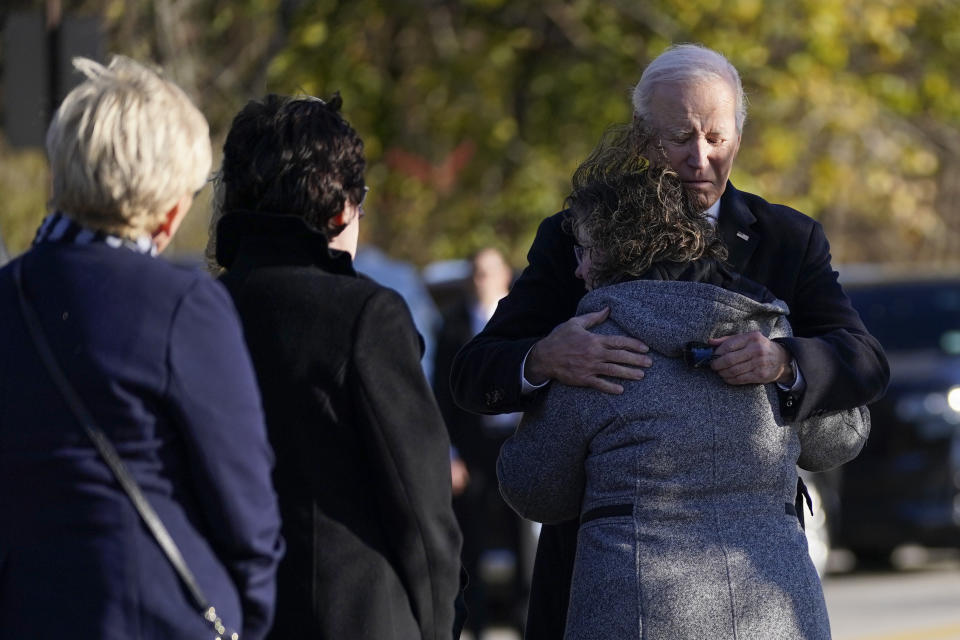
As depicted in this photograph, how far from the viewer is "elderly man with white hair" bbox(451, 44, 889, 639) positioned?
3398 millimetres

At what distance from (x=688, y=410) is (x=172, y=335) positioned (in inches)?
37.5

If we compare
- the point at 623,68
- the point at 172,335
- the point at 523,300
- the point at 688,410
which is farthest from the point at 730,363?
the point at 623,68

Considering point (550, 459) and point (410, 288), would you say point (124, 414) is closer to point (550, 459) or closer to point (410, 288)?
point (550, 459)

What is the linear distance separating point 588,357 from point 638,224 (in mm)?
267

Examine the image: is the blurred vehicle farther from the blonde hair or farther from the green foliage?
the blonde hair

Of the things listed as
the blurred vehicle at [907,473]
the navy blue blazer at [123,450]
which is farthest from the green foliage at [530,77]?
the navy blue blazer at [123,450]

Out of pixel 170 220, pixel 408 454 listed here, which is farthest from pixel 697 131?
pixel 170 220

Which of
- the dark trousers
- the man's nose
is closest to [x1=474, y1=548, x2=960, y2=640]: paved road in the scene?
the dark trousers

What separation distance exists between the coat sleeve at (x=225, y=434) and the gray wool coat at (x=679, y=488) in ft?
2.02

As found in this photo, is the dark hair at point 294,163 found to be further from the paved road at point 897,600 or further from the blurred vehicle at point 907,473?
the blurred vehicle at point 907,473

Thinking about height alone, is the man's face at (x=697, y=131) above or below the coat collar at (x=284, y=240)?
above

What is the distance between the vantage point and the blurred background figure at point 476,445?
814 cm

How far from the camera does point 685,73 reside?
3.59 metres

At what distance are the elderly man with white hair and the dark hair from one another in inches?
17.1
